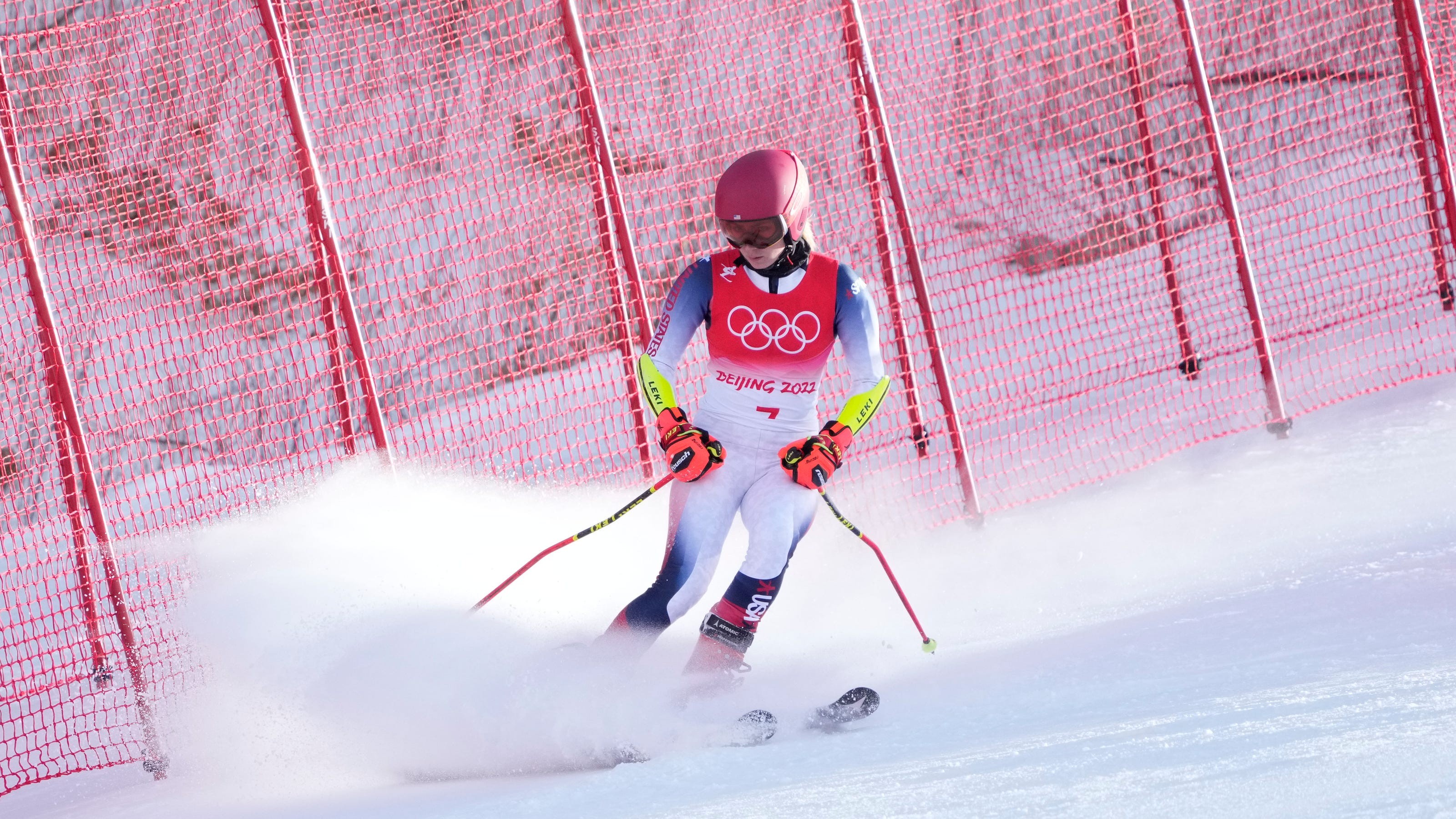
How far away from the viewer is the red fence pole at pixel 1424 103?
5730 millimetres

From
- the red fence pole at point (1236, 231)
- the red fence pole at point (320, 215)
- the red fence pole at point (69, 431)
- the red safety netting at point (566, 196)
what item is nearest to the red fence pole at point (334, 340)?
the red fence pole at point (320, 215)

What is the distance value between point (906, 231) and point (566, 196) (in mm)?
4372

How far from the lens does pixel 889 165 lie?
17.6ft

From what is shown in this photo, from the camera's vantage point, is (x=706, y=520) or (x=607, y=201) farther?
(x=607, y=201)

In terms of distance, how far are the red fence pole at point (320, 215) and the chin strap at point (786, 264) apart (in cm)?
233

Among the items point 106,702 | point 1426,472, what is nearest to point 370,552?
point 106,702

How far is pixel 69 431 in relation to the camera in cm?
485

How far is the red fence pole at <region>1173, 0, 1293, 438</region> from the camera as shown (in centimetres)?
551

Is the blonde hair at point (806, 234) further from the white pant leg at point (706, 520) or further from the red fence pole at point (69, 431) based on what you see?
the red fence pole at point (69, 431)

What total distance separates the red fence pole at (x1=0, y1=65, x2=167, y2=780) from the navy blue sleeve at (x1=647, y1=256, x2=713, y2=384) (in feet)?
9.03

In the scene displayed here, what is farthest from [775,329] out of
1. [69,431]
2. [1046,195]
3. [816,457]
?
[1046,195]

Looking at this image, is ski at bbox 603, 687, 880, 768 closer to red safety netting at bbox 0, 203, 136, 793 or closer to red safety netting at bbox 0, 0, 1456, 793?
red safety netting at bbox 0, 203, 136, 793

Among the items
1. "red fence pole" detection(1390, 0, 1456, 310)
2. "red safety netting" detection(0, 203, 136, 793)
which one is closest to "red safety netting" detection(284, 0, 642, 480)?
"red safety netting" detection(0, 203, 136, 793)

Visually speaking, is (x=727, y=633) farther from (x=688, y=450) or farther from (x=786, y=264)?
(x=786, y=264)
